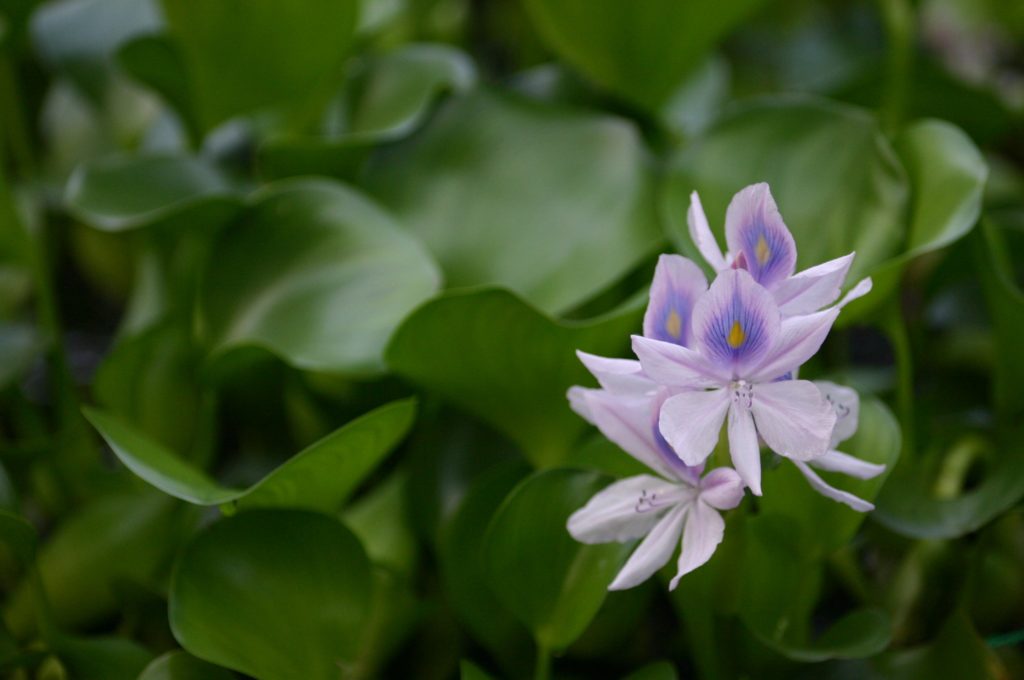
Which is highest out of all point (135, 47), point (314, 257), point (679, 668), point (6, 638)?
point (135, 47)

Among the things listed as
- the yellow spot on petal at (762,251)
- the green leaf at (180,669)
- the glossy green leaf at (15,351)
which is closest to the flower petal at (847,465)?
the yellow spot on petal at (762,251)

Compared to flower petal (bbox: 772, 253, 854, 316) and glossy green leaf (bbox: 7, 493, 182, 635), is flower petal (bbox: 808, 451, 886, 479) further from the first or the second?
glossy green leaf (bbox: 7, 493, 182, 635)

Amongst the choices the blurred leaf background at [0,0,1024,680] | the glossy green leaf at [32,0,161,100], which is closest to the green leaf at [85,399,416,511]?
the blurred leaf background at [0,0,1024,680]

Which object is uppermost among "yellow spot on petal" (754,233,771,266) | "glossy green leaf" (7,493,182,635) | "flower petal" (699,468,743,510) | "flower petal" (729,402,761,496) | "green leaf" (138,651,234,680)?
"yellow spot on petal" (754,233,771,266)

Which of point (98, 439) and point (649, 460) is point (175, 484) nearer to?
point (649, 460)

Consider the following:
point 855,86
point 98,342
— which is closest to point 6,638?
point 98,342

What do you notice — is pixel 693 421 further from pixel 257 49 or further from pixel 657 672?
pixel 257 49
